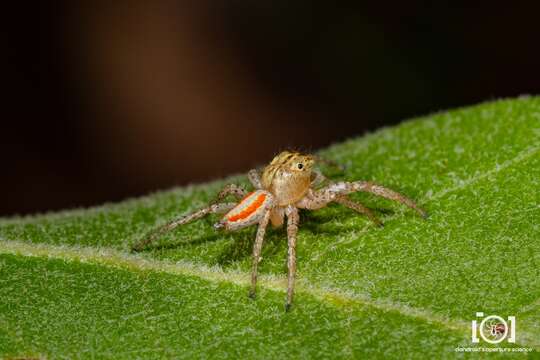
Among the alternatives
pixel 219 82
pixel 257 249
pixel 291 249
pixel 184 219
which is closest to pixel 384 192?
pixel 291 249

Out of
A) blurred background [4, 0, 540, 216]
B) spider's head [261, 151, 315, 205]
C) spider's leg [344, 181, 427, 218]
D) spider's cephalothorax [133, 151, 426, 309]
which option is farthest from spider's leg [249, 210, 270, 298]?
blurred background [4, 0, 540, 216]

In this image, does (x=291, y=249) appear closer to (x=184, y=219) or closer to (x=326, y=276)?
(x=326, y=276)

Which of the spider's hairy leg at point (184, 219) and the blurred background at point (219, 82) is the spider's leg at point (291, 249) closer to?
the spider's hairy leg at point (184, 219)

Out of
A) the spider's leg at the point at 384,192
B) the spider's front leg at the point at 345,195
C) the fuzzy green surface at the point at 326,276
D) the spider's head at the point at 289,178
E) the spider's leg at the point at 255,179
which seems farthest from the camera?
the spider's leg at the point at 255,179

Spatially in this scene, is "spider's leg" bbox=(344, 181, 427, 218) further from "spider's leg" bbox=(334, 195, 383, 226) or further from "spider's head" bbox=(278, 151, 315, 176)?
"spider's head" bbox=(278, 151, 315, 176)

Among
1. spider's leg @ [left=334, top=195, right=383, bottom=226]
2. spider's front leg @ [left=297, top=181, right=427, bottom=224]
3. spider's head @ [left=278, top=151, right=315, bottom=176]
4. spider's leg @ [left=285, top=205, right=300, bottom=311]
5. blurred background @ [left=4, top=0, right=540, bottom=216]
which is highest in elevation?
blurred background @ [left=4, top=0, right=540, bottom=216]

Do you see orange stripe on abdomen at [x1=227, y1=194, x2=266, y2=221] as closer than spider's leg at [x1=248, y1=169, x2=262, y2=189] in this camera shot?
Yes

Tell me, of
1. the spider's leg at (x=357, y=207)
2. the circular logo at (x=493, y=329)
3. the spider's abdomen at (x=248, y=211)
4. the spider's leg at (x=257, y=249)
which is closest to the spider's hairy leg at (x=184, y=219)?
the spider's abdomen at (x=248, y=211)
